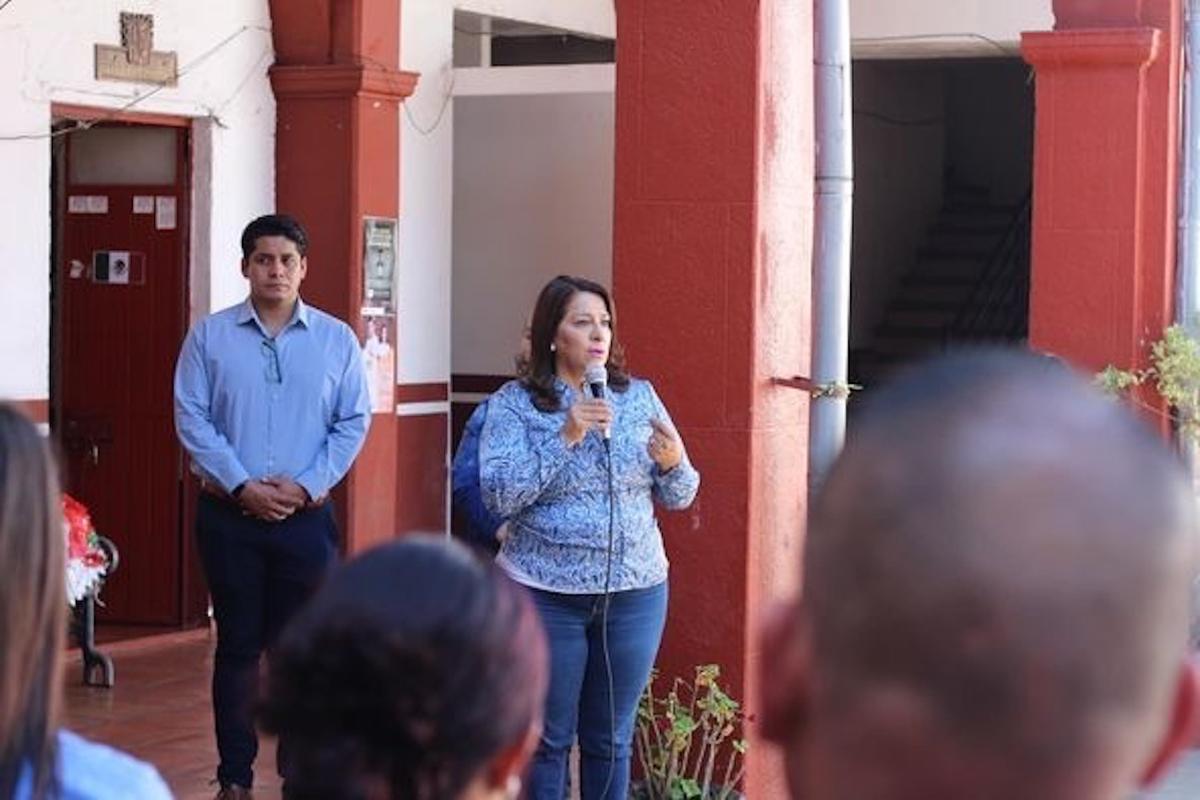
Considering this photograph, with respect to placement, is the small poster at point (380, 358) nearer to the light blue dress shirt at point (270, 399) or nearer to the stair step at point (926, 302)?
the light blue dress shirt at point (270, 399)

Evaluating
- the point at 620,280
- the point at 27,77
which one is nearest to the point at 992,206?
the point at 27,77

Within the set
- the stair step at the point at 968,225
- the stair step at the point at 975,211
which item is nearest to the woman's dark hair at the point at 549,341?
the stair step at the point at 968,225

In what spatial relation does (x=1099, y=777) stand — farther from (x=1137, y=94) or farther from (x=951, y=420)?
(x=1137, y=94)

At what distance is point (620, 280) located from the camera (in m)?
7.61

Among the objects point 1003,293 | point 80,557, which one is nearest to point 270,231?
point 80,557

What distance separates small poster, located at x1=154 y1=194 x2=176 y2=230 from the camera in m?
11.1

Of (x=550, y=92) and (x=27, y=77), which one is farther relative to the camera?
(x=550, y=92)

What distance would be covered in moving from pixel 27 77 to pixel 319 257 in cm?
188

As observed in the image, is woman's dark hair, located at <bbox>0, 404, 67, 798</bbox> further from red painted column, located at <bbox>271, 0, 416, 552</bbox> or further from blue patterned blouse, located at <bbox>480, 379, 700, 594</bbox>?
red painted column, located at <bbox>271, 0, 416, 552</bbox>

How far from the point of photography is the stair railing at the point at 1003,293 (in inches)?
778

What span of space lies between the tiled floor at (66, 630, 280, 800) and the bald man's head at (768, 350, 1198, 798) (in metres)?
6.90

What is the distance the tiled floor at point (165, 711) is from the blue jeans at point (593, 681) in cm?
186

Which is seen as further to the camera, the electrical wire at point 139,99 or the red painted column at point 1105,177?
the red painted column at point 1105,177

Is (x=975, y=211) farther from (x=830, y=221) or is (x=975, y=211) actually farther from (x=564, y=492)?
(x=564, y=492)
